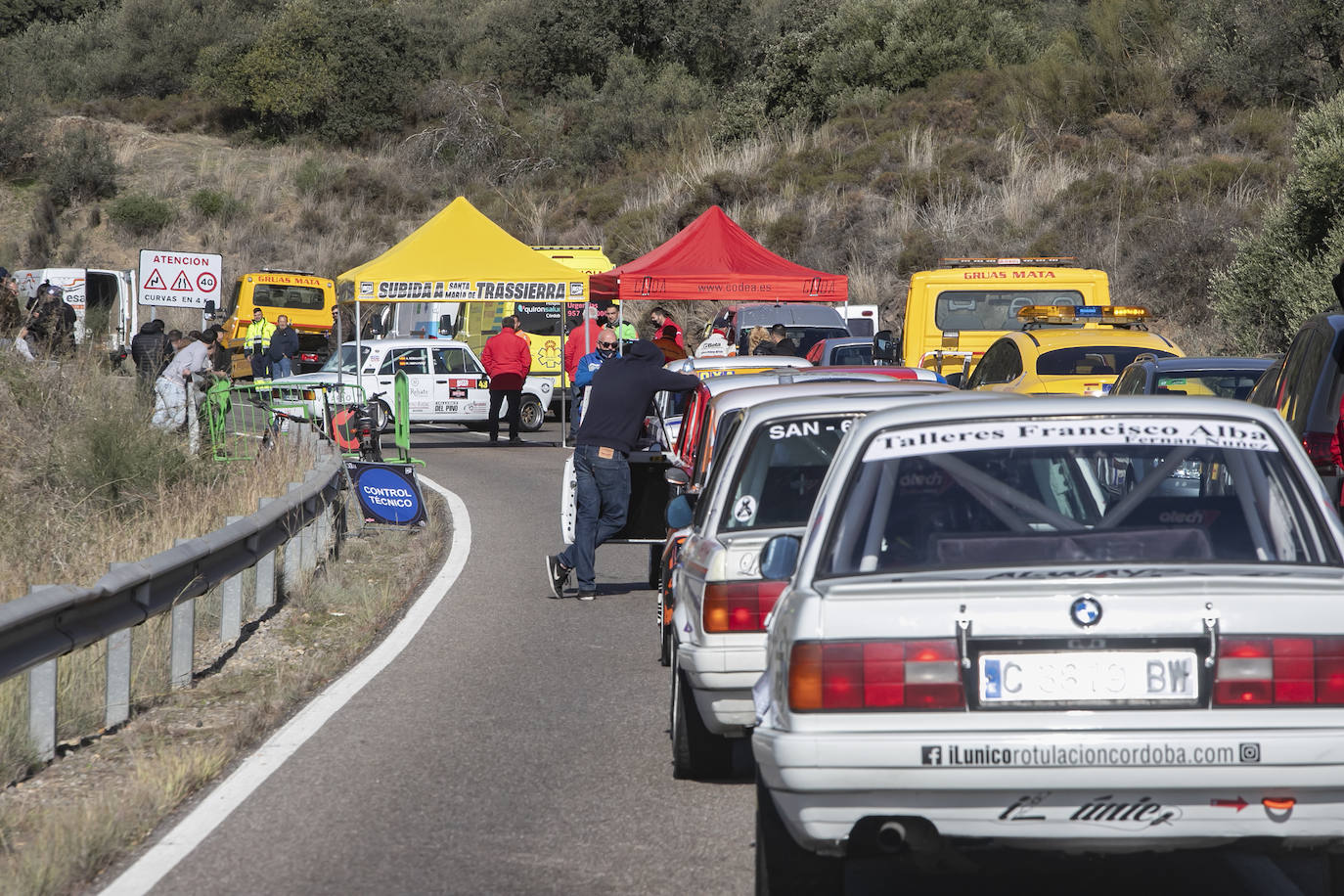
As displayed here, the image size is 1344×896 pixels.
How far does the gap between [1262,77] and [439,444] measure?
2410cm

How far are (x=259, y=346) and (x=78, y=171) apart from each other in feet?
100

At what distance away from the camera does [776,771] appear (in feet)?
13.5

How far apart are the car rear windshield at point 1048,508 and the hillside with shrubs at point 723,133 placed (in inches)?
662

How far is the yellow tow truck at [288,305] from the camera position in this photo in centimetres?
3641

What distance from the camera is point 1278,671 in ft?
13.2

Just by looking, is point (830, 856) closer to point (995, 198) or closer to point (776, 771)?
point (776, 771)

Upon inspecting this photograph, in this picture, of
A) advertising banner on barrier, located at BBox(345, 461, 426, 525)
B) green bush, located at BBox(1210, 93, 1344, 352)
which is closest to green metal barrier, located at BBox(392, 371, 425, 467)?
advertising banner on barrier, located at BBox(345, 461, 426, 525)

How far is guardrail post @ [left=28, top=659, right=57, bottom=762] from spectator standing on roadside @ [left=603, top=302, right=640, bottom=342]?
1311 cm

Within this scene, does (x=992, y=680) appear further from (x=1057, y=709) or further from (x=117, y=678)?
(x=117, y=678)

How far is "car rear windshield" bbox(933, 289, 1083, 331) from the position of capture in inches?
766

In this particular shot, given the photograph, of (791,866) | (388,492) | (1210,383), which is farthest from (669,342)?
(791,866)

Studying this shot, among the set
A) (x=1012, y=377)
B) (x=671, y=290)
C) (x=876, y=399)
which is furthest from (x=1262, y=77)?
(x=876, y=399)

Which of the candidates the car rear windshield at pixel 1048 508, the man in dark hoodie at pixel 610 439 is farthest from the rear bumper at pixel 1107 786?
the man in dark hoodie at pixel 610 439

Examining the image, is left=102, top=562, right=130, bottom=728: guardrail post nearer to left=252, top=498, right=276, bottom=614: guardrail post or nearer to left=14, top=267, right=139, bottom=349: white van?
left=252, top=498, right=276, bottom=614: guardrail post
